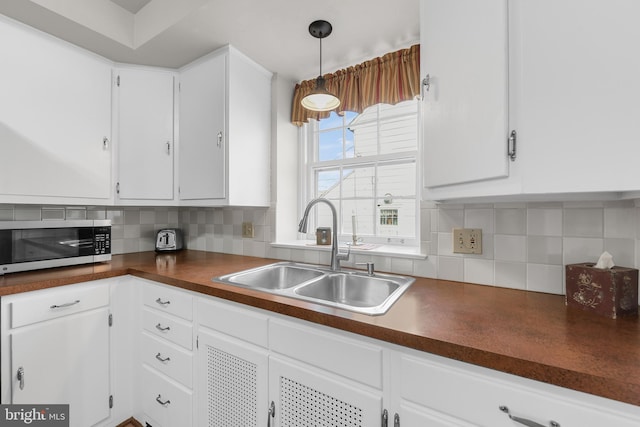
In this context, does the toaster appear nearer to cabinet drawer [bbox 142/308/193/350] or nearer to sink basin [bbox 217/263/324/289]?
cabinet drawer [bbox 142/308/193/350]

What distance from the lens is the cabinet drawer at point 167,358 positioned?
1.37 metres

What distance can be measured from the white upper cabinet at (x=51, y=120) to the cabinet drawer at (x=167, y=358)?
95 cm

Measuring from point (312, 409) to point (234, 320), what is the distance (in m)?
0.45

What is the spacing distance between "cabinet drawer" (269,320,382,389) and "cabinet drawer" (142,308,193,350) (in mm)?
529

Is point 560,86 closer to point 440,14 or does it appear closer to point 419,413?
point 440,14

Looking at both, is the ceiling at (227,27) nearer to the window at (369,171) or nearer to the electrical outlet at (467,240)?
the window at (369,171)

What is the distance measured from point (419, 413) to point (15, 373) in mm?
1647

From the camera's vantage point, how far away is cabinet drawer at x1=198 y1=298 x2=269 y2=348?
1.13m

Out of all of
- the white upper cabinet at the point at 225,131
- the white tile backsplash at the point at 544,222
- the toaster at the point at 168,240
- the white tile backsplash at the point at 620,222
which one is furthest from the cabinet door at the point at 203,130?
the white tile backsplash at the point at 620,222

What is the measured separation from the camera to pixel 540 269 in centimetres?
120

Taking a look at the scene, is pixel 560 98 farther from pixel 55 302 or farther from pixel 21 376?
pixel 21 376

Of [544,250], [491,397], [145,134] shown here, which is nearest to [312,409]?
[491,397]

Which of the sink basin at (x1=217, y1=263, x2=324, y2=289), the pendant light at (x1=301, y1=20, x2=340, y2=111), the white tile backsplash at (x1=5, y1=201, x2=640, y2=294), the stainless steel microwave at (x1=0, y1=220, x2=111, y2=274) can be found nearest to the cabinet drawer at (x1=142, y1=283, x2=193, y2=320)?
the sink basin at (x1=217, y1=263, x2=324, y2=289)

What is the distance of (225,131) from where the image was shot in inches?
67.9
